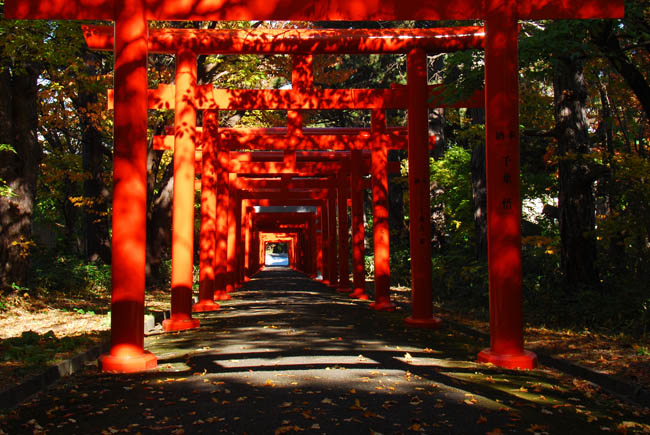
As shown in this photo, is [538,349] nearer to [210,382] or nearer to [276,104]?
[210,382]

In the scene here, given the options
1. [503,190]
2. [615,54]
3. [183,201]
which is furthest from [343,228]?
[503,190]

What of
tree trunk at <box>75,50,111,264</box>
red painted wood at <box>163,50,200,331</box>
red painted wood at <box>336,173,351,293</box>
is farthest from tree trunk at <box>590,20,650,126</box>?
tree trunk at <box>75,50,111,264</box>

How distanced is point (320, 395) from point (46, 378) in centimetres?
272

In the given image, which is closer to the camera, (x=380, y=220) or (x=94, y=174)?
(x=380, y=220)

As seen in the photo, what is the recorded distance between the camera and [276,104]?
1276 centimetres

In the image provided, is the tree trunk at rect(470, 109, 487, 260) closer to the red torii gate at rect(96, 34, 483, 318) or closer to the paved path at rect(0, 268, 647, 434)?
the red torii gate at rect(96, 34, 483, 318)

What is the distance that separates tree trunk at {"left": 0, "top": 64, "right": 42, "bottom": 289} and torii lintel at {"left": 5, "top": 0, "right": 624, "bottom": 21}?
674 cm

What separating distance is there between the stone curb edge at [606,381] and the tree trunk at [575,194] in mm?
4728

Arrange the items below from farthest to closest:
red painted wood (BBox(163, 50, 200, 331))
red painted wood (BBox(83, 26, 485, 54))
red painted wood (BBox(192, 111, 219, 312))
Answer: red painted wood (BBox(192, 111, 219, 312))
red painted wood (BBox(163, 50, 200, 331))
red painted wood (BBox(83, 26, 485, 54))

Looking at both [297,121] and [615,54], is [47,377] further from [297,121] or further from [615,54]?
[297,121]

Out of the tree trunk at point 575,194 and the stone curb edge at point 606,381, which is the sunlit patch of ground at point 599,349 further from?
the tree trunk at point 575,194

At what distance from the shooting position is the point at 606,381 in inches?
238

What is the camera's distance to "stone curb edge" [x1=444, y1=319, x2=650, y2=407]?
18.1ft

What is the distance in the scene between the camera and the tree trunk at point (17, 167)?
13.3 m
